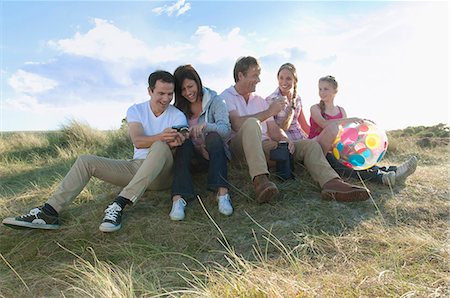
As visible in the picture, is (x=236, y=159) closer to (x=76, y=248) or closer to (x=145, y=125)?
(x=145, y=125)

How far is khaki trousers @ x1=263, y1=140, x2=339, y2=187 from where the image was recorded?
12.4 ft

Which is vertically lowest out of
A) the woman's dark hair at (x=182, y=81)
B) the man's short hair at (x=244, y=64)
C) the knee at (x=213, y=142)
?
the knee at (x=213, y=142)

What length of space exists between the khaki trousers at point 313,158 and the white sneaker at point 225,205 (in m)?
0.79

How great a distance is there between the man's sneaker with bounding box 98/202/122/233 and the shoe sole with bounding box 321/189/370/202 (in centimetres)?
201

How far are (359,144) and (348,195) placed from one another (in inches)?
29.2

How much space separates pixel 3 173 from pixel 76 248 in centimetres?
525

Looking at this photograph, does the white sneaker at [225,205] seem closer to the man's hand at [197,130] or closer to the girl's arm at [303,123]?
the man's hand at [197,130]

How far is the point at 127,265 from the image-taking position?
3.04m

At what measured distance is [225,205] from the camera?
3627 millimetres

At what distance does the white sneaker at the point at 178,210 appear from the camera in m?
3.57

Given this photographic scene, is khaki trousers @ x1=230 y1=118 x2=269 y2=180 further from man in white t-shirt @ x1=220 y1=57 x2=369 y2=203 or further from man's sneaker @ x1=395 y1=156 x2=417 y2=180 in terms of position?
man's sneaker @ x1=395 y1=156 x2=417 y2=180

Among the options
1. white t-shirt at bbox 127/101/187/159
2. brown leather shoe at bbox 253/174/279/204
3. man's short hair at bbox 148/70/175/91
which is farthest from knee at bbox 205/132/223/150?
man's short hair at bbox 148/70/175/91

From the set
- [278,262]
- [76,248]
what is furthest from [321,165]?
[76,248]

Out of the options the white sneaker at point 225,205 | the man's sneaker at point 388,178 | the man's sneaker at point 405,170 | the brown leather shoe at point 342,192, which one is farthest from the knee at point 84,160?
the man's sneaker at point 405,170
